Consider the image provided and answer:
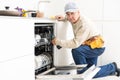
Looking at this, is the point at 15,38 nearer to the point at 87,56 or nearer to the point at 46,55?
the point at 46,55

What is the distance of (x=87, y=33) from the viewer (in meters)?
2.85

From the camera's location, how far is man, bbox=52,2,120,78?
2751mm

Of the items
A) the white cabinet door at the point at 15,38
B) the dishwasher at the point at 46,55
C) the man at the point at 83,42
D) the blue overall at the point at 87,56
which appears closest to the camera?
the white cabinet door at the point at 15,38

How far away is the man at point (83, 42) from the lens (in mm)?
2751

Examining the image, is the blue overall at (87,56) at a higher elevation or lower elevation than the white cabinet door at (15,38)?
lower

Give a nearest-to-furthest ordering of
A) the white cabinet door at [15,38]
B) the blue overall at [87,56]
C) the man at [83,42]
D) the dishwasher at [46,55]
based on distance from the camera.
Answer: the white cabinet door at [15,38] → the dishwasher at [46,55] → the man at [83,42] → the blue overall at [87,56]

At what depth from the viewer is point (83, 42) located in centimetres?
305

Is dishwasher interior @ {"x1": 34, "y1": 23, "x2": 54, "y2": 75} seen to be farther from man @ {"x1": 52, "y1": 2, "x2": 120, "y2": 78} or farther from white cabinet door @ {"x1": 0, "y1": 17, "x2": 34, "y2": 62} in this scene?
white cabinet door @ {"x1": 0, "y1": 17, "x2": 34, "y2": 62}

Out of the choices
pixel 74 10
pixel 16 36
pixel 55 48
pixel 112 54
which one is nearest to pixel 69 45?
pixel 55 48

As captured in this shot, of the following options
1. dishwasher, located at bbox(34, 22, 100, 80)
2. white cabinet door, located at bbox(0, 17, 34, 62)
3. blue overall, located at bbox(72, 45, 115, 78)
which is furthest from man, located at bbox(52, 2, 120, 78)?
white cabinet door, located at bbox(0, 17, 34, 62)

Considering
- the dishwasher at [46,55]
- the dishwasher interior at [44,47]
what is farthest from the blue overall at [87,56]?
the dishwasher interior at [44,47]

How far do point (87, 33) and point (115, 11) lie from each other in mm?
1041

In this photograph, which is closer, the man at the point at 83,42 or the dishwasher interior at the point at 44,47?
the dishwasher interior at the point at 44,47

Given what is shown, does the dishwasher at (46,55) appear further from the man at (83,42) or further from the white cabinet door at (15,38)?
the white cabinet door at (15,38)
